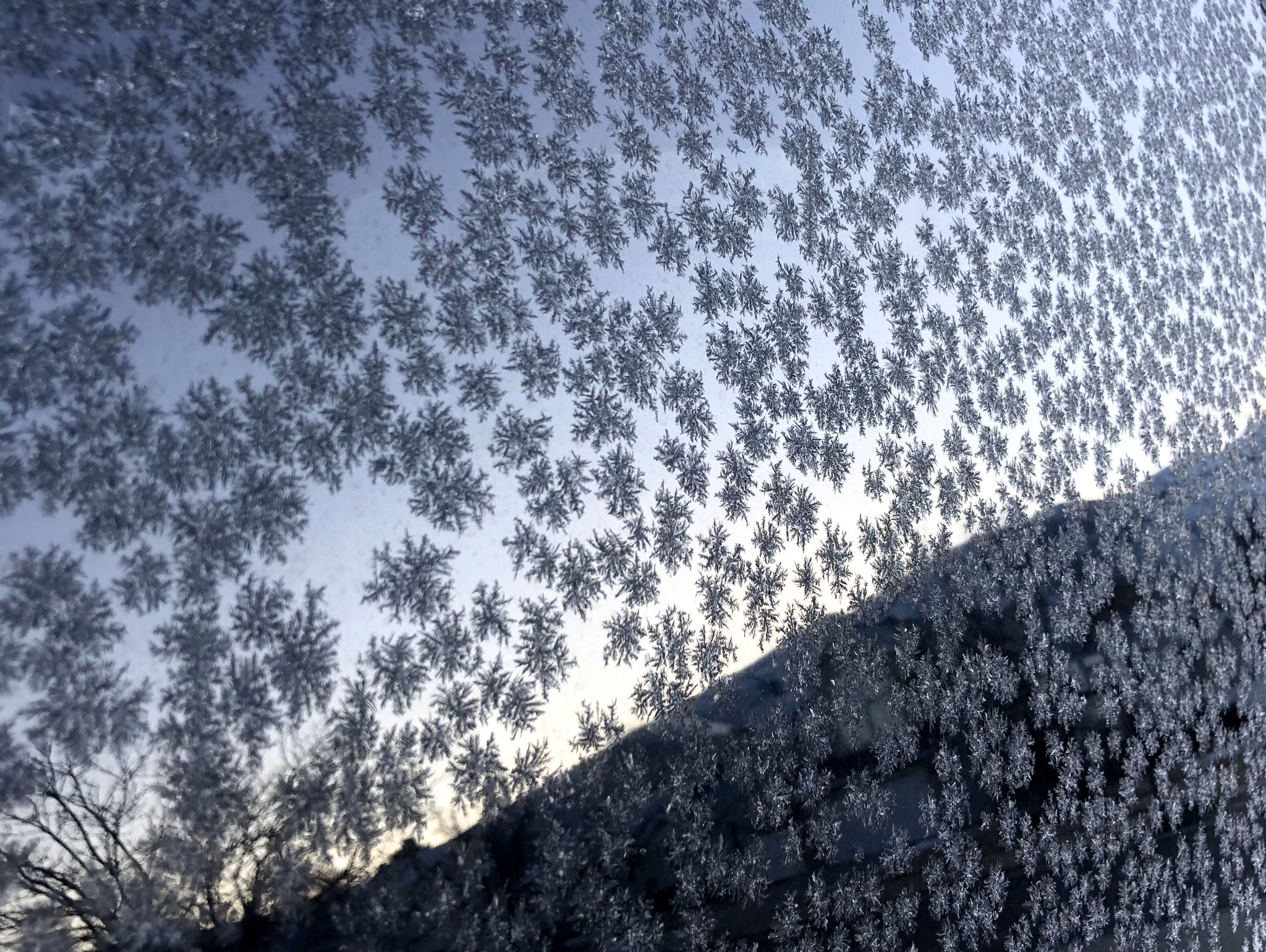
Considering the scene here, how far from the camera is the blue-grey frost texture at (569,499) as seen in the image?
1.39 ft

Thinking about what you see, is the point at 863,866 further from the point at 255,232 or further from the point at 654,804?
the point at 255,232

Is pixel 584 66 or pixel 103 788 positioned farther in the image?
pixel 584 66

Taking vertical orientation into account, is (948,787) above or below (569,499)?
below

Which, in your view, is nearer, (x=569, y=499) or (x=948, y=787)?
(x=569, y=499)

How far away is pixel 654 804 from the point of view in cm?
55

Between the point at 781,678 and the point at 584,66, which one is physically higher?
the point at 584,66

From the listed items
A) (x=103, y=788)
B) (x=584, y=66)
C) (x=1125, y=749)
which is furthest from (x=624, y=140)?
(x=1125, y=749)

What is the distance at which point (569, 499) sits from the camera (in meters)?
0.56

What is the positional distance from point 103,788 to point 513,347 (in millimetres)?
329

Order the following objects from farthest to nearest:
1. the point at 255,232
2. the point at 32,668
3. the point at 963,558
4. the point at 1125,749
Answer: the point at 1125,749 < the point at 963,558 < the point at 255,232 < the point at 32,668

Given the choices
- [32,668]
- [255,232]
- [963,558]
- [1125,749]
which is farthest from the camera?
[1125,749]

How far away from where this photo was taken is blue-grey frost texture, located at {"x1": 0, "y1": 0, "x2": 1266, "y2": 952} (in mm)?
422

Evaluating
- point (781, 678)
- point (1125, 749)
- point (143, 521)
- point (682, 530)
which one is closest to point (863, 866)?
point (781, 678)

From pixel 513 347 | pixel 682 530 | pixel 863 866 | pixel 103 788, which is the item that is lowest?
pixel 863 866
